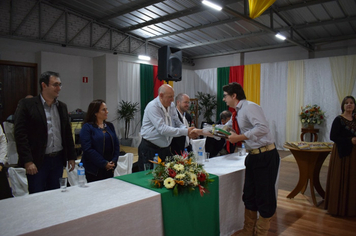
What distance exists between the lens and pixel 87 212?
159 cm

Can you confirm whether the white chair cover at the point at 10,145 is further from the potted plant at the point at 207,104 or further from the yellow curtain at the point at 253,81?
the yellow curtain at the point at 253,81

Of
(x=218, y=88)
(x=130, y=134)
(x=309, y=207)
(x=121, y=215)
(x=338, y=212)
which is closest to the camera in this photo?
(x=121, y=215)

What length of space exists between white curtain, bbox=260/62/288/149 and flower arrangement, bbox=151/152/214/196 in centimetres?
755

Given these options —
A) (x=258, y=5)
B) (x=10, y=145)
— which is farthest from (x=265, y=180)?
(x=10, y=145)

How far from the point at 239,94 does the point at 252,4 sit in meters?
3.37

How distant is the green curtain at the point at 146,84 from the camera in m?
9.62

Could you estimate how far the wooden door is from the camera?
7247 millimetres

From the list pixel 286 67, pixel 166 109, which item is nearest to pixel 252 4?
pixel 166 109

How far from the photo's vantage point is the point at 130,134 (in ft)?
31.0

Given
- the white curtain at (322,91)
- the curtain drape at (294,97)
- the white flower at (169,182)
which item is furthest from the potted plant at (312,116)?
the white flower at (169,182)

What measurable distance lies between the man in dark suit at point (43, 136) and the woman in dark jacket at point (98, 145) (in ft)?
0.54

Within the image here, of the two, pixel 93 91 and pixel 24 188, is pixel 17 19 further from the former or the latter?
pixel 24 188

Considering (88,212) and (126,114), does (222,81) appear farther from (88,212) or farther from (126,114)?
(88,212)

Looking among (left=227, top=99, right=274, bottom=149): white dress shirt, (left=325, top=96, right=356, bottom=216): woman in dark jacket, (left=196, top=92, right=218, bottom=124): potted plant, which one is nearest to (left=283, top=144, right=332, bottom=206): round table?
(left=325, top=96, right=356, bottom=216): woman in dark jacket
